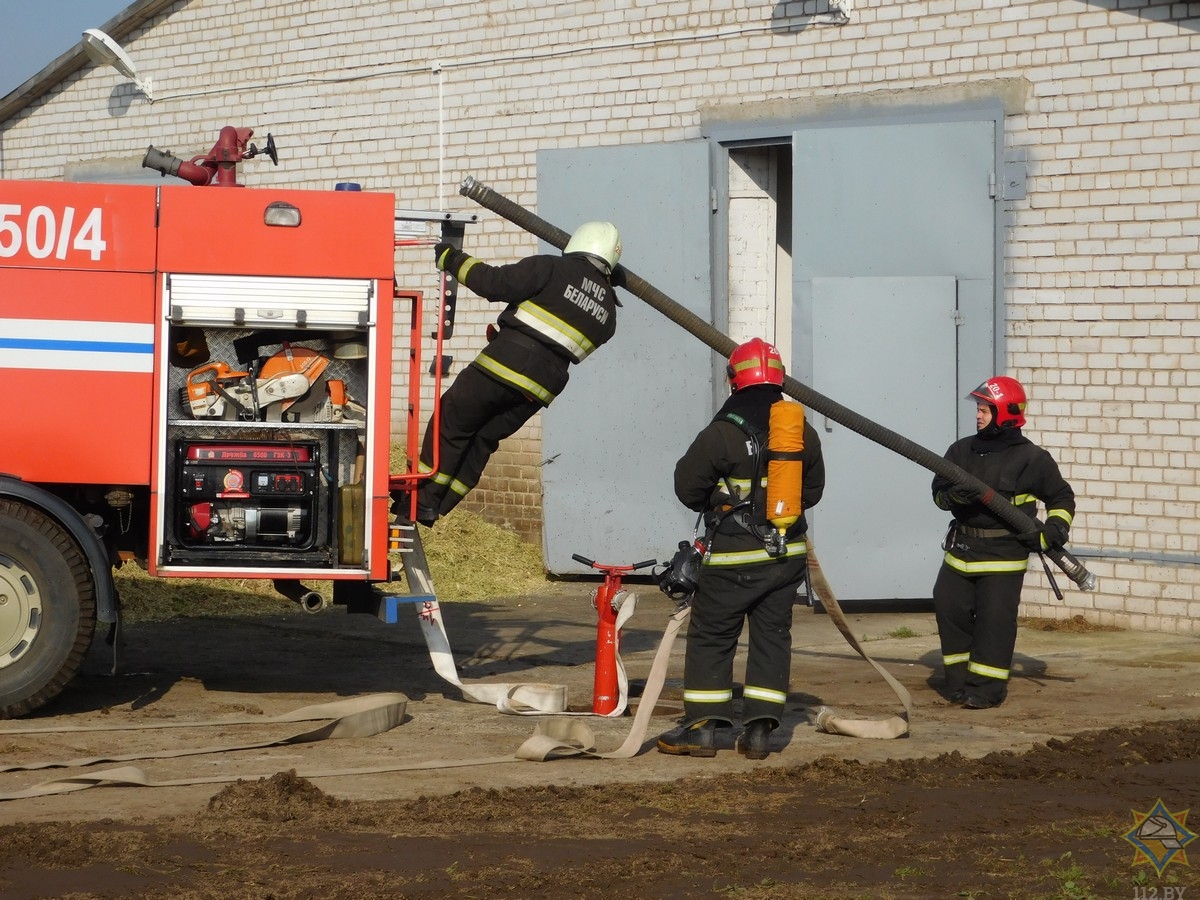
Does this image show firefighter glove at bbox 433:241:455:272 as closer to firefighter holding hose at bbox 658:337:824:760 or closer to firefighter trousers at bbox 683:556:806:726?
firefighter holding hose at bbox 658:337:824:760

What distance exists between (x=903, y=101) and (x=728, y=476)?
19.1ft

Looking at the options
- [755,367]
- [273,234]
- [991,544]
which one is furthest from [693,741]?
[273,234]

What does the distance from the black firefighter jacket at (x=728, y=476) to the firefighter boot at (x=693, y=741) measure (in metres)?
0.76

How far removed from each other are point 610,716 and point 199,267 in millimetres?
3051

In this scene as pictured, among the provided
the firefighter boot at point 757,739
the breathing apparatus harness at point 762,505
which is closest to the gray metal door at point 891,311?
the breathing apparatus harness at point 762,505

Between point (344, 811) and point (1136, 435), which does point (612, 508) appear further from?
point (344, 811)

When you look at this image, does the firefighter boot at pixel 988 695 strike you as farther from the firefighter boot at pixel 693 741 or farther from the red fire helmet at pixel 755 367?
the red fire helmet at pixel 755 367

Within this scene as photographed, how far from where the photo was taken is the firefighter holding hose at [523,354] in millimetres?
7984

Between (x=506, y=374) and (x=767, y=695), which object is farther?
(x=506, y=374)

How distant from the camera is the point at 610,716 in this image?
7.98 m

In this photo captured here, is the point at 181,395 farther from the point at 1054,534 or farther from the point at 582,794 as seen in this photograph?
the point at 1054,534

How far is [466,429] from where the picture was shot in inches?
320

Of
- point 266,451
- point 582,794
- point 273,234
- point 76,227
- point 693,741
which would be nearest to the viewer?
point 582,794

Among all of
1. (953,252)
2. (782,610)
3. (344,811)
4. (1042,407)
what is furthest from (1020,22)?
(344,811)
